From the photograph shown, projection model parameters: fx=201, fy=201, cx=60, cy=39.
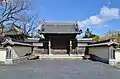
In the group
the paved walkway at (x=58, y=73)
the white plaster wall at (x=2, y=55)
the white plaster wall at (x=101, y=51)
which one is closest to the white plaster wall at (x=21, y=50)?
the white plaster wall at (x=2, y=55)

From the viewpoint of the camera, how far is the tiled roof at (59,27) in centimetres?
2943

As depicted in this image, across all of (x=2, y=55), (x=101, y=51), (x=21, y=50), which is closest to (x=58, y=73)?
(x=2, y=55)

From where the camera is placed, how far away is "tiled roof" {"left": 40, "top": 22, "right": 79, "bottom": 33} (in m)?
29.4

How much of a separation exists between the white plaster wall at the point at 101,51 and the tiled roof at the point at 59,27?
4329 mm

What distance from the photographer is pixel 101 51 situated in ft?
72.8

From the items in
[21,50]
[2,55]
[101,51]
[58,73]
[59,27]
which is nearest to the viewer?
[58,73]

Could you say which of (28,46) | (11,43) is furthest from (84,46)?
(11,43)

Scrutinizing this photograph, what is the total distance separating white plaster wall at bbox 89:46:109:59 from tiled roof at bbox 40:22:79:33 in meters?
4.33

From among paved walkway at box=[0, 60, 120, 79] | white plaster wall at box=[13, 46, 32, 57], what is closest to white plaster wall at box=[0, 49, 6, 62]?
white plaster wall at box=[13, 46, 32, 57]

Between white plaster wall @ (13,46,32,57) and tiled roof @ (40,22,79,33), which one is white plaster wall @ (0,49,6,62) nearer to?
white plaster wall @ (13,46,32,57)

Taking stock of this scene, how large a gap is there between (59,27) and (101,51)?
1063cm

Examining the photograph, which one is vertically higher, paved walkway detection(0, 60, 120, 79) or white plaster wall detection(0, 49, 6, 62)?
white plaster wall detection(0, 49, 6, 62)

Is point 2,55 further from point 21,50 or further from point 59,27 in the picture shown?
point 59,27

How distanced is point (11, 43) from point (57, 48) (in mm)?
11031
